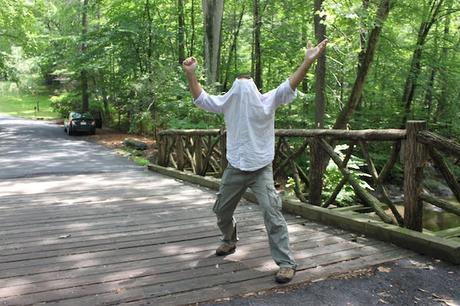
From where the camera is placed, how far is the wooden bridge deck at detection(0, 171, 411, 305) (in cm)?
345

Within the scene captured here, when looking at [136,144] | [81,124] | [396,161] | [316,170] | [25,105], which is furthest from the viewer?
[25,105]

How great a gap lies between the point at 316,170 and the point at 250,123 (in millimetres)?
2546

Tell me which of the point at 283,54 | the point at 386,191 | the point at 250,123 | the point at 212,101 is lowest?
the point at 386,191

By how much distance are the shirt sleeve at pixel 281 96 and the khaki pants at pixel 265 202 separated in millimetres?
538

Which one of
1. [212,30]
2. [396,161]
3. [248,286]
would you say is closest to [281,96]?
[248,286]

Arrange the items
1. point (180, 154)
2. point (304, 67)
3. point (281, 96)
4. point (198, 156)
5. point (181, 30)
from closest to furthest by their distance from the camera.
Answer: point (304, 67)
point (281, 96)
point (198, 156)
point (180, 154)
point (181, 30)

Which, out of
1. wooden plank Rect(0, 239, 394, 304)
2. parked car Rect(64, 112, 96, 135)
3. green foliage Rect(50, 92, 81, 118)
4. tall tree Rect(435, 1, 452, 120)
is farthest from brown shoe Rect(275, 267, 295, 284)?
green foliage Rect(50, 92, 81, 118)

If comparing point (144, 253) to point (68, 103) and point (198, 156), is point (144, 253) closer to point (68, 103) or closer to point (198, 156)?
point (198, 156)

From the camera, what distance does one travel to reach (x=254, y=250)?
14.5ft

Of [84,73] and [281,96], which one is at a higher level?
[84,73]

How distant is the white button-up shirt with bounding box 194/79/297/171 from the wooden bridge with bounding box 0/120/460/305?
928mm

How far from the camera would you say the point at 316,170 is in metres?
6.08

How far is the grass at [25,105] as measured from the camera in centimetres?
4828

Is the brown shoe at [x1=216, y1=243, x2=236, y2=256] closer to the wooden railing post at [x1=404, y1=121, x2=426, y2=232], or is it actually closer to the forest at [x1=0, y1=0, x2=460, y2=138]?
the wooden railing post at [x1=404, y1=121, x2=426, y2=232]
